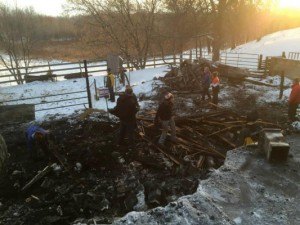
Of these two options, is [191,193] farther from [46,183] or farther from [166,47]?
[166,47]

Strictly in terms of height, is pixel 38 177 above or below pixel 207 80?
below

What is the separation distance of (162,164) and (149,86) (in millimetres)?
9499

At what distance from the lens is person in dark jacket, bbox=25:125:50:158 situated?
27.3ft

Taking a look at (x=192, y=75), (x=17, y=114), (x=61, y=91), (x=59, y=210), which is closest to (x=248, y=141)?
(x=59, y=210)

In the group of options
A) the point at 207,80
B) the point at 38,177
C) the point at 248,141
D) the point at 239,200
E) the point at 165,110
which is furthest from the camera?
the point at 207,80

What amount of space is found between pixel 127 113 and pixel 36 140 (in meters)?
2.79

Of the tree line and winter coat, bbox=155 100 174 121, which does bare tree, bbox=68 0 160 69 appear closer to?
the tree line

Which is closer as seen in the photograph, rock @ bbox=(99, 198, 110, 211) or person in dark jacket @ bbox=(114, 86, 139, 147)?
rock @ bbox=(99, 198, 110, 211)

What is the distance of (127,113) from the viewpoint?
9.33 m

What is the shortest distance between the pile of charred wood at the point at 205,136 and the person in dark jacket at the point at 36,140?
304 centimetres

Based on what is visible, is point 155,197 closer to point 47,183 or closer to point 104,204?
point 104,204

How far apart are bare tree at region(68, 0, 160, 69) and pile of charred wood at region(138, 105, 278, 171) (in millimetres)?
15660

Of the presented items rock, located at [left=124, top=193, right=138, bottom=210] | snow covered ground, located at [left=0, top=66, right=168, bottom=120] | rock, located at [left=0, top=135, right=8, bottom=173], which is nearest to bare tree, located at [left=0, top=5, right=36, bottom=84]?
snow covered ground, located at [left=0, top=66, right=168, bottom=120]

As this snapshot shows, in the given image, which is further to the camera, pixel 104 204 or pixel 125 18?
pixel 125 18
